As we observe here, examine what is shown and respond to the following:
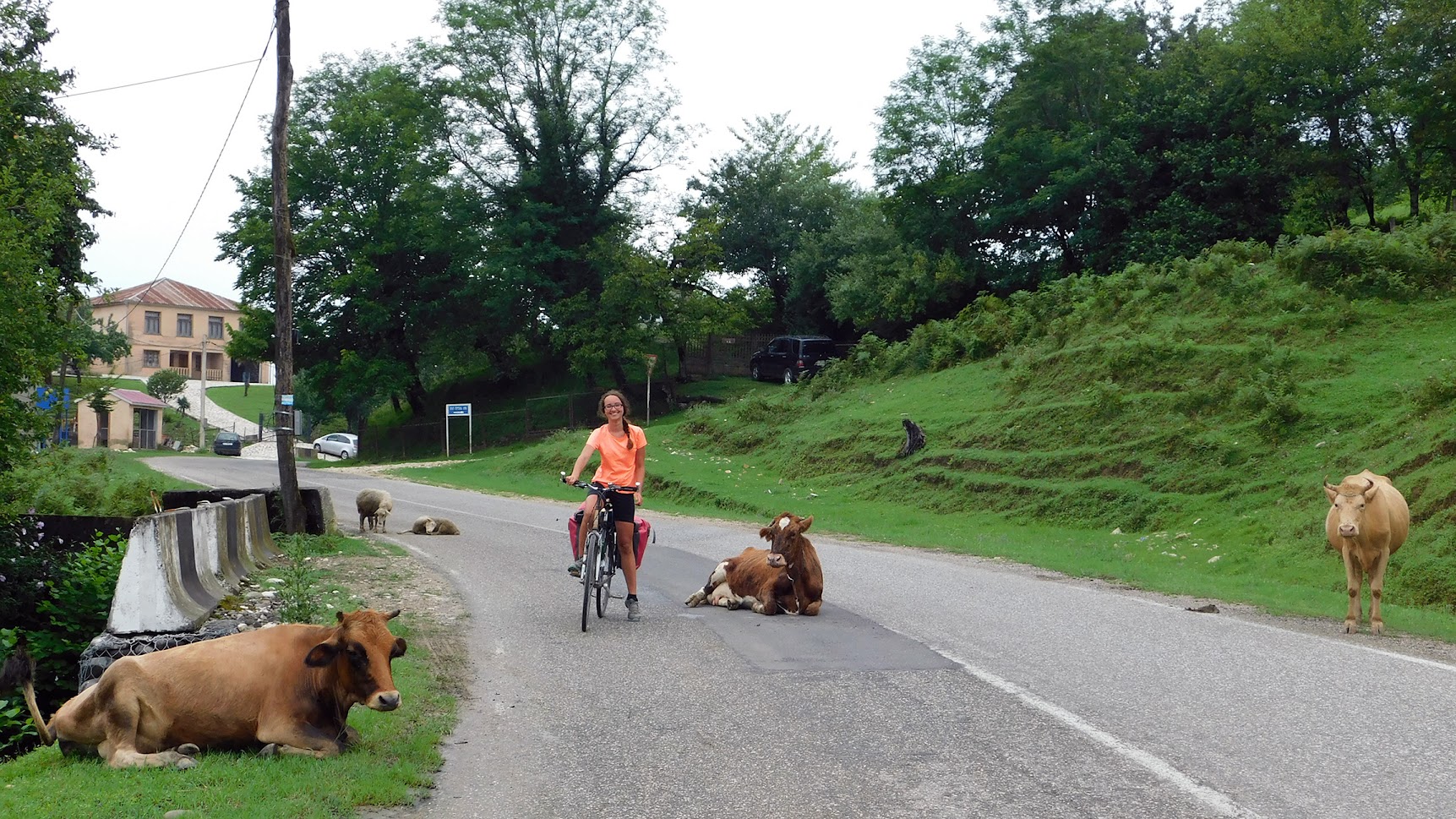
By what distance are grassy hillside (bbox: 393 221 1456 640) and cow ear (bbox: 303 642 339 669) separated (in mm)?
9302

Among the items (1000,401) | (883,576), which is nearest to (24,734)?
(883,576)

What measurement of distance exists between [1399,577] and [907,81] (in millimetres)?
37952

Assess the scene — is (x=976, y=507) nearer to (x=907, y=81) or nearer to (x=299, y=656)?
(x=299, y=656)

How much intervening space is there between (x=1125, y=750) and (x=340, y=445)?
60380 millimetres

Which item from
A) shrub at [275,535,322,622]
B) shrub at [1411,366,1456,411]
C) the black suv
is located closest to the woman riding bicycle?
shrub at [275,535,322,622]

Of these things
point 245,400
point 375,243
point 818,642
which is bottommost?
point 818,642

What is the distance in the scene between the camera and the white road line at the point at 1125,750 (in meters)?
5.29

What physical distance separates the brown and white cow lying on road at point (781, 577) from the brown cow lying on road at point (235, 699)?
193 inches

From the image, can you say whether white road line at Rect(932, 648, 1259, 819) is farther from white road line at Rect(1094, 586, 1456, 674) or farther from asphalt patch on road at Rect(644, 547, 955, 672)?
white road line at Rect(1094, 586, 1456, 674)

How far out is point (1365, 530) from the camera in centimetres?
1134

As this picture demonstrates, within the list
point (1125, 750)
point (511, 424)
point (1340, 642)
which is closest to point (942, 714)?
point (1125, 750)

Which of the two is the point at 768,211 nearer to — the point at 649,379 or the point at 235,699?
the point at 649,379

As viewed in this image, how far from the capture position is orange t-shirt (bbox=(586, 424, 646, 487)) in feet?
35.3

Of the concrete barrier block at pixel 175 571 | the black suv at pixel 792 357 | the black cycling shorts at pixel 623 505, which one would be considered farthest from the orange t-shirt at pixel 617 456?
the black suv at pixel 792 357
